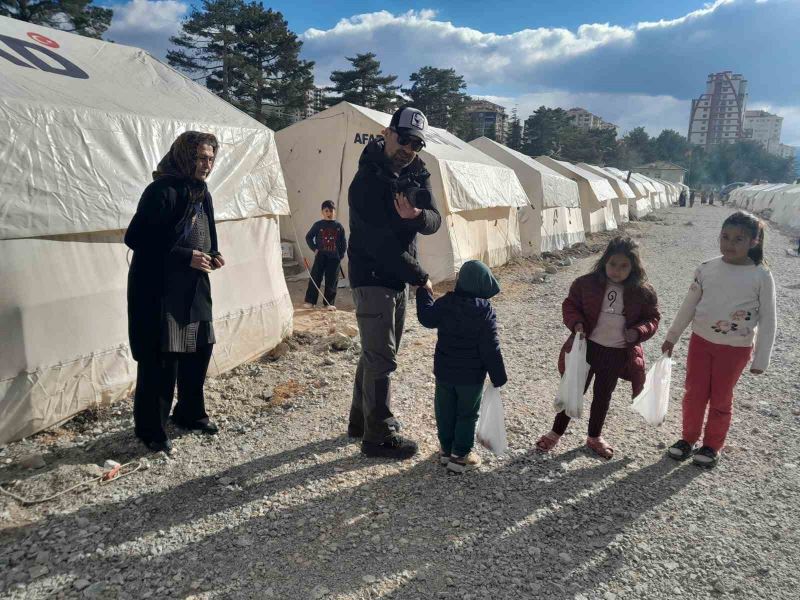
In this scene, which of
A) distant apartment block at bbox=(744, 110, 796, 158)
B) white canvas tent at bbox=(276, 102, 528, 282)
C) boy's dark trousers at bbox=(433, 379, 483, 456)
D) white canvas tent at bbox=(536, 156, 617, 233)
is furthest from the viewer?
distant apartment block at bbox=(744, 110, 796, 158)

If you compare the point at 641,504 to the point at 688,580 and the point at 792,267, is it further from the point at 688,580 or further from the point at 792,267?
the point at 792,267

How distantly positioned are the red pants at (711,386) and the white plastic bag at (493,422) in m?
1.37

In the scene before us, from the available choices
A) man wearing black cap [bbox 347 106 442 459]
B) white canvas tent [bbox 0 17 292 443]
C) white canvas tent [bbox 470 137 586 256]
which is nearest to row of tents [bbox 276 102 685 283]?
white canvas tent [bbox 470 137 586 256]

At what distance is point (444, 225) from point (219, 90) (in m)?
21.4

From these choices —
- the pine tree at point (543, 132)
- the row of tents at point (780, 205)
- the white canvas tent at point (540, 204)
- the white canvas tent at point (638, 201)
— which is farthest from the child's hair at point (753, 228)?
the pine tree at point (543, 132)

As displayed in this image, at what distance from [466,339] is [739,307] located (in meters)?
1.77

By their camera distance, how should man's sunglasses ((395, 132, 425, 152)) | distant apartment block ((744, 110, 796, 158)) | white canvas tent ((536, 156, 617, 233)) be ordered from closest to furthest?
1. man's sunglasses ((395, 132, 425, 152))
2. white canvas tent ((536, 156, 617, 233))
3. distant apartment block ((744, 110, 796, 158))

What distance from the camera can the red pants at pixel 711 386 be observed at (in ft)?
10.6

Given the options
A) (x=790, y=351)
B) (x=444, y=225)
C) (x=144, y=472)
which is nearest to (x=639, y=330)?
(x=144, y=472)

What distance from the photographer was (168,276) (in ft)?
10.1

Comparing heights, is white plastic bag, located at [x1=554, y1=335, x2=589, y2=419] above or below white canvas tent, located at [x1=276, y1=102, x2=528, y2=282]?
below

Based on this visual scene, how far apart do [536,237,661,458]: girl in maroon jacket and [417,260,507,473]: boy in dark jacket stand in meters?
0.66

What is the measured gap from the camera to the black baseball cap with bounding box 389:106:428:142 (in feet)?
9.34

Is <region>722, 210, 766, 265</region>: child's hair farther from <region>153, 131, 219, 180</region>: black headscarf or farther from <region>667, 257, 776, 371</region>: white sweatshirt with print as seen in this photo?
<region>153, 131, 219, 180</region>: black headscarf
